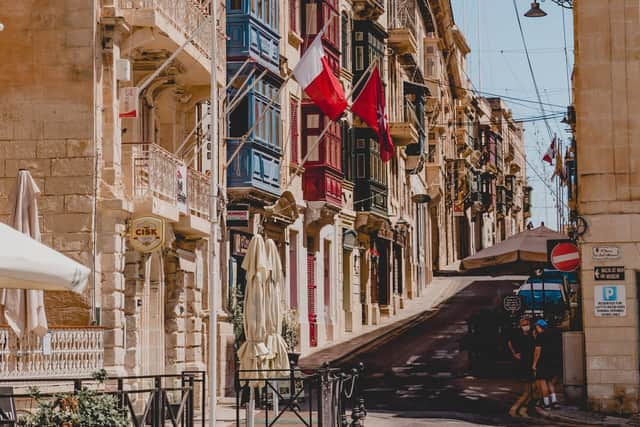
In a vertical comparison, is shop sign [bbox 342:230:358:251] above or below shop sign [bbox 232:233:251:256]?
above

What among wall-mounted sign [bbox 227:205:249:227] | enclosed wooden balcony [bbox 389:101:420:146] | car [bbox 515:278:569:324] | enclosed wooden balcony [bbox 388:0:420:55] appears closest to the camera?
wall-mounted sign [bbox 227:205:249:227]

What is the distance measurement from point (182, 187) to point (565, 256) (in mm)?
7736

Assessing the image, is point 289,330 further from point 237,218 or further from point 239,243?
point 237,218

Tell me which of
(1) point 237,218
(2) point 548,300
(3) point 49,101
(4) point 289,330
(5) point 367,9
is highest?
(5) point 367,9

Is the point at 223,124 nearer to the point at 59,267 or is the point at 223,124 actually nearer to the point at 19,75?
the point at 19,75

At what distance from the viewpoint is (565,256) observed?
2612 cm

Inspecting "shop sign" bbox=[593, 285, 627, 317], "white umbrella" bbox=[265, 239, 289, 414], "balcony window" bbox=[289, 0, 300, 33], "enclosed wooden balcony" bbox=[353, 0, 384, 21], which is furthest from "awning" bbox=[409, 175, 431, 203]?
"white umbrella" bbox=[265, 239, 289, 414]

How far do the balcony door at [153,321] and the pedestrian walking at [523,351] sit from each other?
22.9 ft

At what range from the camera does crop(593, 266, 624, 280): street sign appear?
24266mm

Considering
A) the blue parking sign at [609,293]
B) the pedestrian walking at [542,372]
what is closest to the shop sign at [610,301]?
the blue parking sign at [609,293]

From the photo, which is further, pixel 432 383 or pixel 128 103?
pixel 432 383

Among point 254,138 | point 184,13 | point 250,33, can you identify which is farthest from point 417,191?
point 184,13

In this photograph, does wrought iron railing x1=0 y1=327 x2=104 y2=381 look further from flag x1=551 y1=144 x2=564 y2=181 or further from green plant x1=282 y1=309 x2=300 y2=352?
flag x1=551 y1=144 x2=564 y2=181

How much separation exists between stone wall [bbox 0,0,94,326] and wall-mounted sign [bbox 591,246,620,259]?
9.40 m
